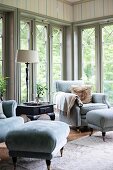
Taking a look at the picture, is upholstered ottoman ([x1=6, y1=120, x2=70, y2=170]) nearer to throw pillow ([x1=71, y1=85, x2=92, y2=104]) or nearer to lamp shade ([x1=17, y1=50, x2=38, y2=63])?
lamp shade ([x1=17, y1=50, x2=38, y2=63])

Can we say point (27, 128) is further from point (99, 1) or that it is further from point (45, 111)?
point (99, 1)

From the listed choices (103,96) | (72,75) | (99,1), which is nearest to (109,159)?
(103,96)

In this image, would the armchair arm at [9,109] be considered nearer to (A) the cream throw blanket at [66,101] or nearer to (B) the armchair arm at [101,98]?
(A) the cream throw blanket at [66,101]

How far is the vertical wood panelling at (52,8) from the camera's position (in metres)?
5.50

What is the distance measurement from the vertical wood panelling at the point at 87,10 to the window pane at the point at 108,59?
447mm

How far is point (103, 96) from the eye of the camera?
491 centimetres

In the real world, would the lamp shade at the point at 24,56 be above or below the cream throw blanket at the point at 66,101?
above

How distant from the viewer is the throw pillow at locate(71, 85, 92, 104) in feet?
16.2

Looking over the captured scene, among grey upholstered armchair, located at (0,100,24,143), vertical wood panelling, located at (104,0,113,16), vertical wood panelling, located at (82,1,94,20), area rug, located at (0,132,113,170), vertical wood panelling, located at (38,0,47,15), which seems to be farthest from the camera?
vertical wood panelling, located at (82,1,94,20)

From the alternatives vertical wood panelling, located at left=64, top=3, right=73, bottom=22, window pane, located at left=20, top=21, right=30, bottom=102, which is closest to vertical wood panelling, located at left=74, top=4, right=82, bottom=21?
vertical wood panelling, located at left=64, top=3, right=73, bottom=22

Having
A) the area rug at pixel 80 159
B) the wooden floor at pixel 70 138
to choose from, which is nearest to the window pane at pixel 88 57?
the wooden floor at pixel 70 138

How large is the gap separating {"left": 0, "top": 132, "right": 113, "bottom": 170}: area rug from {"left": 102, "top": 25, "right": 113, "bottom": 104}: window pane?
7.19ft

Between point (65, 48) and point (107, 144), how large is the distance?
3102 millimetres

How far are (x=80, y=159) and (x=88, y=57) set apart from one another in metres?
3.44
